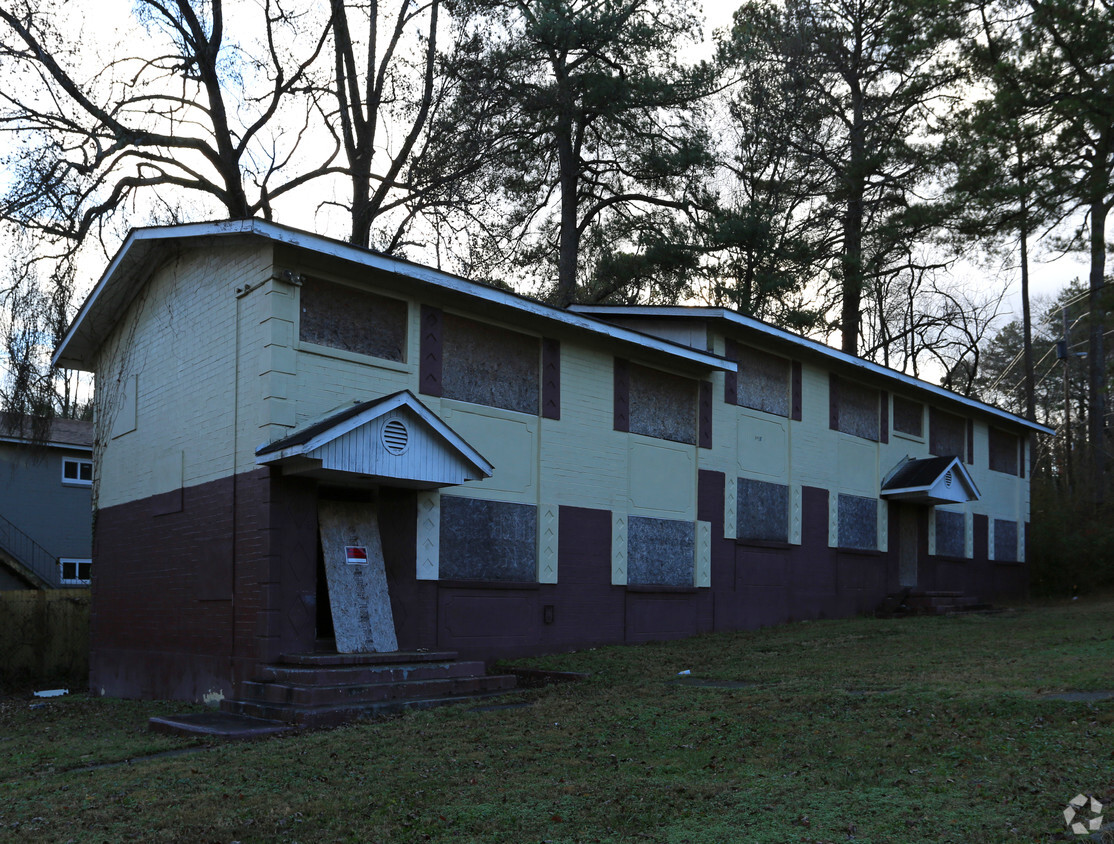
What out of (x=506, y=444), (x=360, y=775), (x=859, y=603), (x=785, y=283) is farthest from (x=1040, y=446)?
(x=360, y=775)

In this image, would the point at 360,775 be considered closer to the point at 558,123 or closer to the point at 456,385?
the point at 456,385

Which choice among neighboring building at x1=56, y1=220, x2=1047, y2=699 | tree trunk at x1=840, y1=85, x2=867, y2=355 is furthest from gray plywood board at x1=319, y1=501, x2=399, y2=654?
tree trunk at x1=840, y1=85, x2=867, y2=355

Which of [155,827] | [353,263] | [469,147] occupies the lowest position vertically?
[155,827]

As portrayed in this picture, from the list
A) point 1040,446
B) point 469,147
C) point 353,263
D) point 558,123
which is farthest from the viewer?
point 1040,446

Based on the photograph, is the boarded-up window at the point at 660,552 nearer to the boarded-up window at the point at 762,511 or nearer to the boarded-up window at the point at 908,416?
the boarded-up window at the point at 762,511

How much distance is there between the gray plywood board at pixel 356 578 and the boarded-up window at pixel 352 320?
83.2 inches

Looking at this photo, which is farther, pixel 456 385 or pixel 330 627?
pixel 456 385

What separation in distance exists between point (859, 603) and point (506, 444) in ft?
36.8

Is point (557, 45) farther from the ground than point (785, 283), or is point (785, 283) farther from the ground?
point (557, 45)

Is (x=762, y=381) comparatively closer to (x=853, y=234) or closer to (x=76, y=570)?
(x=853, y=234)

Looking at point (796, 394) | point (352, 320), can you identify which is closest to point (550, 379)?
point (352, 320)

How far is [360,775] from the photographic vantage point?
8.03m

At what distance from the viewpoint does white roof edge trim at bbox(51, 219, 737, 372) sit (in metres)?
13.0

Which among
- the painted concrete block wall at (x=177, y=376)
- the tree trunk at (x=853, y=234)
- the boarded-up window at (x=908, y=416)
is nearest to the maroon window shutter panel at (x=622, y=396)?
the painted concrete block wall at (x=177, y=376)
